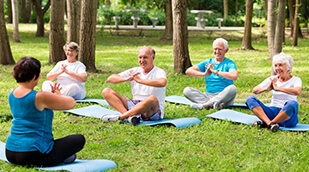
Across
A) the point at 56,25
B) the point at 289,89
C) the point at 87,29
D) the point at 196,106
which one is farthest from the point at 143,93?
the point at 56,25

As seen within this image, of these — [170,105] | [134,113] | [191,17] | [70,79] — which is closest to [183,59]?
[170,105]

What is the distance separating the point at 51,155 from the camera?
402cm

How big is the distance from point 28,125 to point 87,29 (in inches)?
283

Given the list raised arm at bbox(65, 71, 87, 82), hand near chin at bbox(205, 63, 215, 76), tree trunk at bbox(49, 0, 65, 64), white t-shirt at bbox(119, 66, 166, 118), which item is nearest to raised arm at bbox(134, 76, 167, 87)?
white t-shirt at bbox(119, 66, 166, 118)

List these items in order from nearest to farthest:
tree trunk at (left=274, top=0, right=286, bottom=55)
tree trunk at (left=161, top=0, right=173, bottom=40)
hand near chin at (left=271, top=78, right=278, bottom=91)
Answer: hand near chin at (left=271, top=78, right=278, bottom=91), tree trunk at (left=274, top=0, right=286, bottom=55), tree trunk at (left=161, top=0, right=173, bottom=40)

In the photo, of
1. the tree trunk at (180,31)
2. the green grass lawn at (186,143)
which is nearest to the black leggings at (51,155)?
the green grass lawn at (186,143)

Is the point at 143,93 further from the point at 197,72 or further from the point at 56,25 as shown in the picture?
the point at 56,25

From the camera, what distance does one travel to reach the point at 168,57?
1522 cm

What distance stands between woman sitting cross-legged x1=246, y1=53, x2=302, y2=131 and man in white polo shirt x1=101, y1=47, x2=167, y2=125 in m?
1.44

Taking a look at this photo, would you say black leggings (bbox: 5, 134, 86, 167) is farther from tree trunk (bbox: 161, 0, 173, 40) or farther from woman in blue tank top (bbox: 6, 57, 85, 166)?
tree trunk (bbox: 161, 0, 173, 40)

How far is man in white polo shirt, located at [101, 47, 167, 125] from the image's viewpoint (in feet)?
18.8

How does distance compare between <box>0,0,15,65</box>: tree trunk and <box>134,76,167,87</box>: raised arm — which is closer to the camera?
<box>134,76,167,87</box>: raised arm

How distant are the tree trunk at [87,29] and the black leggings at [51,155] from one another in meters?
6.96

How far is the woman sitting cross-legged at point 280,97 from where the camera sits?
547 centimetres
